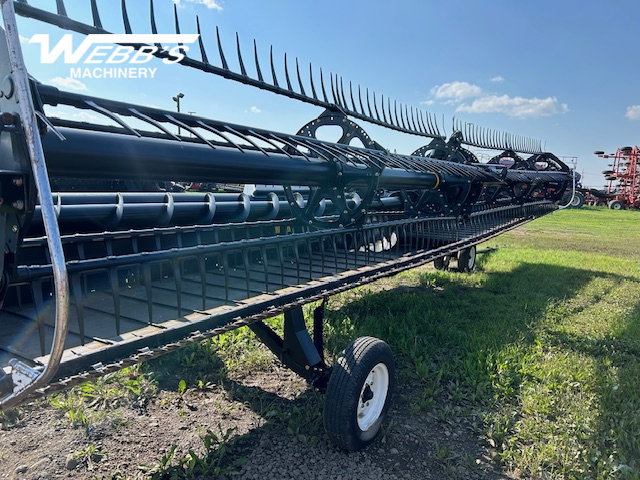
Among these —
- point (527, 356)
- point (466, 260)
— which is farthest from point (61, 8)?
point (466, 260)

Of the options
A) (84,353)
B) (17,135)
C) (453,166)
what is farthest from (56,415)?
(453,166)

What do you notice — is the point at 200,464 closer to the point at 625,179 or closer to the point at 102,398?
the point at 102,398

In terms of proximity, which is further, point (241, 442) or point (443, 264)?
point (443, 264)

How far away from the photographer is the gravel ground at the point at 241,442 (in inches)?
97.1

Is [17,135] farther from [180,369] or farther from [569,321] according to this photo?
[569,321]

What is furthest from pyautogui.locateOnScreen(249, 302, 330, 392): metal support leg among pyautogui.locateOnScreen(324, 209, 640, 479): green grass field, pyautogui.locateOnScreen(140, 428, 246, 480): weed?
pyautogui.locateOnScreen(324, 209, 640, 479): green grass field

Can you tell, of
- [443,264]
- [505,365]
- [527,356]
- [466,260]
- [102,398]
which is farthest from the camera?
[443,264]

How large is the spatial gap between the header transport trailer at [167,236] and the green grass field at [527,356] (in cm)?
78

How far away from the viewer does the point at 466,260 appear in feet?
25.1

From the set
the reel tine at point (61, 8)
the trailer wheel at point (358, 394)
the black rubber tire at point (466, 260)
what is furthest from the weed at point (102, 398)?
the black rubber tire at point (466, 260)

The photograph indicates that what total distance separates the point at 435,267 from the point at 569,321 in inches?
124

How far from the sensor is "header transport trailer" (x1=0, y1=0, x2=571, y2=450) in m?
1.41

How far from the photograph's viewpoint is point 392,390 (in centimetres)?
298

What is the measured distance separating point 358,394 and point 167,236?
5.90 feet
